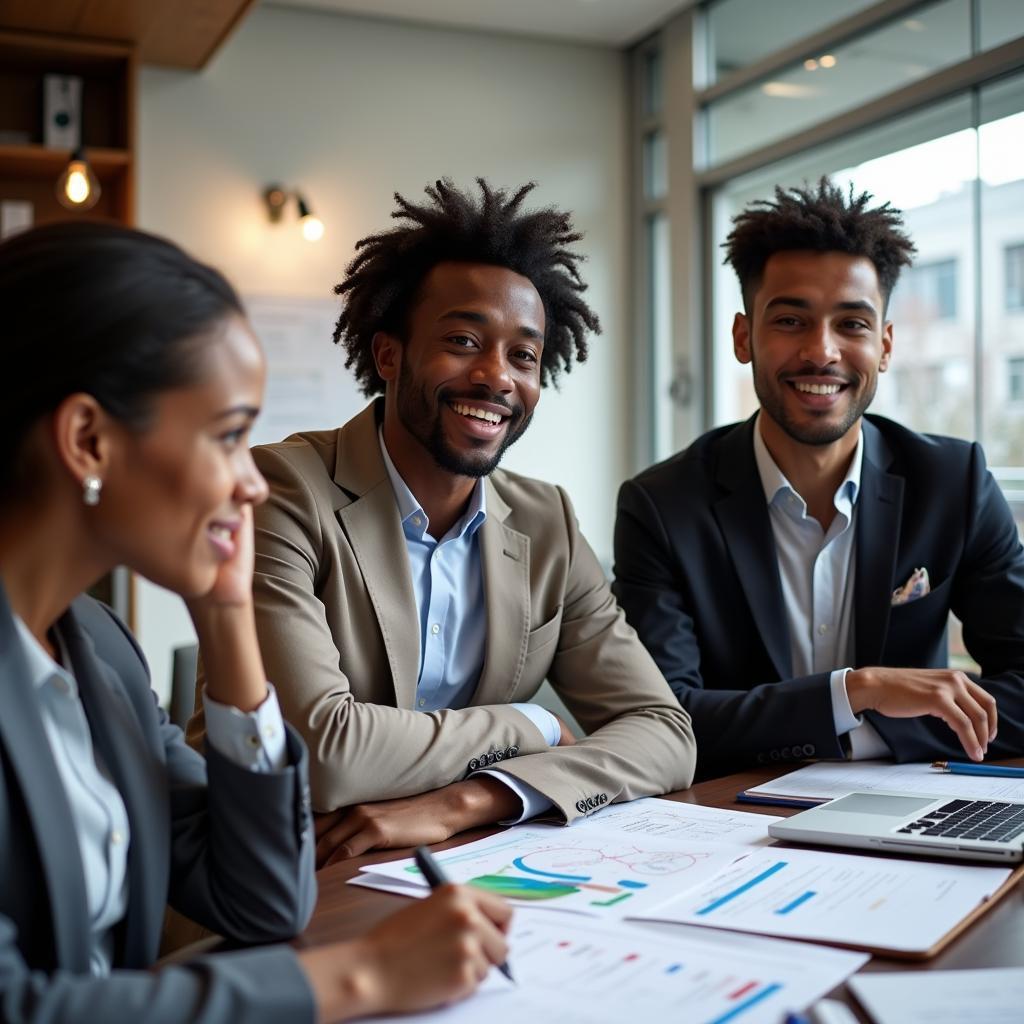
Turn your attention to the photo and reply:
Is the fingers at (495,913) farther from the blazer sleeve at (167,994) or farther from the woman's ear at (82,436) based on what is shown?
the woman's ear at (82,436)

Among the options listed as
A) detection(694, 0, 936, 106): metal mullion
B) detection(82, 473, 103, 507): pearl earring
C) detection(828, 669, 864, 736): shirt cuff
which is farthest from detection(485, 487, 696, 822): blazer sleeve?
detection(694, 0, 936, 106): metal mullion

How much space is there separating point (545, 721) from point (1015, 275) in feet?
9.31

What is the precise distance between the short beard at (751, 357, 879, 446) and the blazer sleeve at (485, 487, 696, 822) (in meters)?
0.57

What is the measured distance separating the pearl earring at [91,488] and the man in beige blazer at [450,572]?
69cm

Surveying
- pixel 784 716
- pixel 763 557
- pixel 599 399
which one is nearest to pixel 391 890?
pixel 784 716

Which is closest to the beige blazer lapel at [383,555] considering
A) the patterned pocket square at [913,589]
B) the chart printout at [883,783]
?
the chart printout at [883,783]

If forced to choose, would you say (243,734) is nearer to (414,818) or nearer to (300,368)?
(414,818)

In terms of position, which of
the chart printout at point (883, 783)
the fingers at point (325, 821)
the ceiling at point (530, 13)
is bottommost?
the chart printout at point (883, 783)

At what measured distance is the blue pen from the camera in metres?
1.81

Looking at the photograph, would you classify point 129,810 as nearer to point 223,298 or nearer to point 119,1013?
point 119,1013

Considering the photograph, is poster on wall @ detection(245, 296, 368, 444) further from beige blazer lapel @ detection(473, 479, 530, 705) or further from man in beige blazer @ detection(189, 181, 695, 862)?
beige blazer lapel @ detection(473, 479, 530, 705)

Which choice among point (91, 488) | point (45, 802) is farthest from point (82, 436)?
point (45, 802)

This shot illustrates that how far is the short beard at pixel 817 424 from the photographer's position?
2.41 meters

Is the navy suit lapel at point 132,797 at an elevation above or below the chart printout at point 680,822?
above
